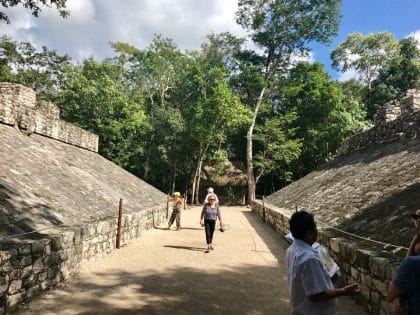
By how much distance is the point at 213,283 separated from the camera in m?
6.91

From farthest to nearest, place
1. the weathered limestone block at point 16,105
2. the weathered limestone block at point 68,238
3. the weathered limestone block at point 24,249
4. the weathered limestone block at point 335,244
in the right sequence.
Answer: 1. the weathered limestone block at point 16,105
2. the weathered limestone block at point 68,238
3. the weathered limestone block at point 335,244
4. the weathered limestone block at point 24,249

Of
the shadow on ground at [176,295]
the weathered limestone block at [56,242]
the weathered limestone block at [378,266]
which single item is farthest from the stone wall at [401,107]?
the weathered limestone block at [56,242]

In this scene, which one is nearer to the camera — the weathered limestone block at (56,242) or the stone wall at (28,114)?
the weathered limestone block at (56,242)

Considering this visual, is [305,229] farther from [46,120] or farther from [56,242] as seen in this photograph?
[46,120]

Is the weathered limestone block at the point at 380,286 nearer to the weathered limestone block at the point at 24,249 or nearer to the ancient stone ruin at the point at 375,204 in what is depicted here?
the ancient stone ruin at the point at 375,204

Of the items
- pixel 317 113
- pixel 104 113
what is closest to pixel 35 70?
pixel 104 113

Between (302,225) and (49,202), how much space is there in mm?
7130

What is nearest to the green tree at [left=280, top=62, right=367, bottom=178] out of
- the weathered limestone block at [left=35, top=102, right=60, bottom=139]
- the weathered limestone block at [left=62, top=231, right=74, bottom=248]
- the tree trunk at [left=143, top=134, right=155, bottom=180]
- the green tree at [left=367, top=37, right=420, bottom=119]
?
the green tree at [left=367, top=37, right=420, bottom=119]

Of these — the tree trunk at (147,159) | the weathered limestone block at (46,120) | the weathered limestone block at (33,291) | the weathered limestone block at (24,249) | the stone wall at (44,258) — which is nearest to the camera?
the stone wall at (44,258)

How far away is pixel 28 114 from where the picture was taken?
13125 mm

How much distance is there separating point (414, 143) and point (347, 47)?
33.6 metres

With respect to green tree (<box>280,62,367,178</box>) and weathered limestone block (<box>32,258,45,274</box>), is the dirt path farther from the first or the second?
green tree (<box>280,62,367,178</box>)

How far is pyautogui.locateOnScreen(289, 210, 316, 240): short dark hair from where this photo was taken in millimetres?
2811

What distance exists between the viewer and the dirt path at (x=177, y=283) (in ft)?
18.0
